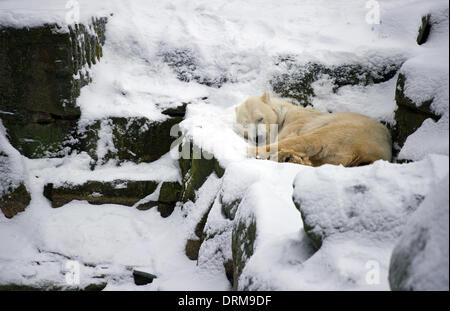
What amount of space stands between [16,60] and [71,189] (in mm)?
1709

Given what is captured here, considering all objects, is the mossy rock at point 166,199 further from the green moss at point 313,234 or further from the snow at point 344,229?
the green moss at point 313,234

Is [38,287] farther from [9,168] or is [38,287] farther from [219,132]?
[219,132]

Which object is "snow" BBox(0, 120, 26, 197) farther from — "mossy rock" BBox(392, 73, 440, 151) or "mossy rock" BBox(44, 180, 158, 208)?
"mossy rock" BBox(392, 73, 440, 151)

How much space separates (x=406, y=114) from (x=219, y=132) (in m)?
2.05

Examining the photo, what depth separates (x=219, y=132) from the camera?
489 centimetres

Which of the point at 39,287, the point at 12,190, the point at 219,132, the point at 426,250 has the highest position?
the point at 426,250

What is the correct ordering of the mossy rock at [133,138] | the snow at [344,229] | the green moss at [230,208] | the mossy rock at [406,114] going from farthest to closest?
the mossy rock at [133,138]
the mossy rock at [406,114]
the green moss at [230,208]
the snow at [344,229]

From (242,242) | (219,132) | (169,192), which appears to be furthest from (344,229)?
(169,192)

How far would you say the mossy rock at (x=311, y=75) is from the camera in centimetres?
548

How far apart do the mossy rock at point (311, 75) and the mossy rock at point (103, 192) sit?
241cm

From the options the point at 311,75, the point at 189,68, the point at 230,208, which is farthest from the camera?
the point at 189,68

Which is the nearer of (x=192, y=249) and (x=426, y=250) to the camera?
(x=426, y=250)

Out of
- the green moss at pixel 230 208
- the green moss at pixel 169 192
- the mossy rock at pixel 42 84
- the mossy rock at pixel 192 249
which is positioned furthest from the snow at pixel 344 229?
the mossy rock at pixel 42 84
